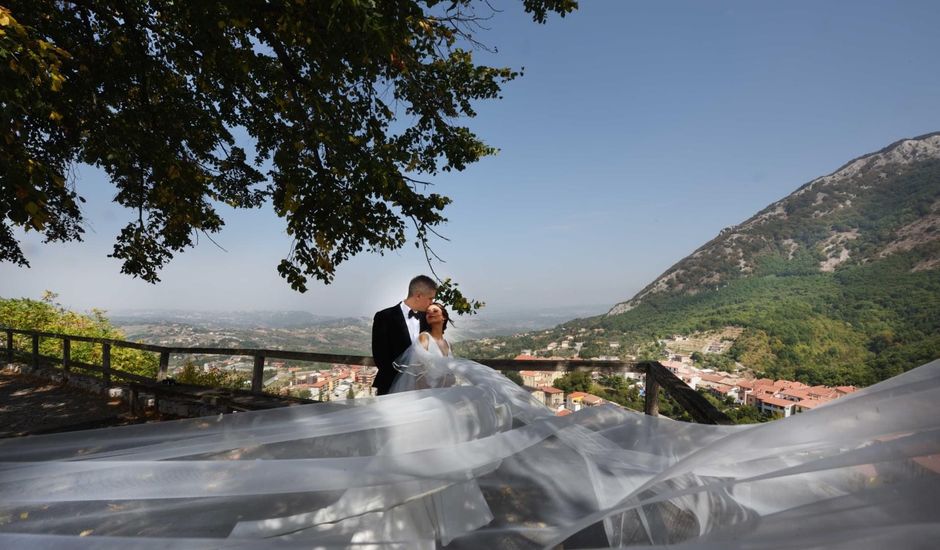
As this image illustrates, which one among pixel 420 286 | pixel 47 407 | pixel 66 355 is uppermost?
pixel 420 286

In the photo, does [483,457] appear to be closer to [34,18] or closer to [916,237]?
[34,18]

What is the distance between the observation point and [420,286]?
311 cm

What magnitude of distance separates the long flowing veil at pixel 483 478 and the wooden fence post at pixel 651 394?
75.1 inches

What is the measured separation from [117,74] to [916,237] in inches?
1917

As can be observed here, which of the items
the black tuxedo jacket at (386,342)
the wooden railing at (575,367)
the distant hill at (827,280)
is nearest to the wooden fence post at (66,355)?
the wooden railing at (575,367)

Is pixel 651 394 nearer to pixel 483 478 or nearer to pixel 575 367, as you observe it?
pixel 575 367

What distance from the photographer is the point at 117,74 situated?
4.59 meters

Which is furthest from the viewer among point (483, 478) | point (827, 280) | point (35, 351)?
point (827, 280)

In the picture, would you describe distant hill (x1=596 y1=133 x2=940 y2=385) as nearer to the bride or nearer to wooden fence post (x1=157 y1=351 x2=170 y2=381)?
the bride

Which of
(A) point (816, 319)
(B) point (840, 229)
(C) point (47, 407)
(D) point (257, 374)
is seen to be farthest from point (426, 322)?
(B) point (840, 229)

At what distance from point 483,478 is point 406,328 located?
1.57m

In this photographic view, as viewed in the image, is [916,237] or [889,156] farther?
[889,156]

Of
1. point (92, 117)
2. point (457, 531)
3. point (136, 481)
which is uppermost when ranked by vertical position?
point (92, 117)

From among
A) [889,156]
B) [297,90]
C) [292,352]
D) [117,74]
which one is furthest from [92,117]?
[889,156]
